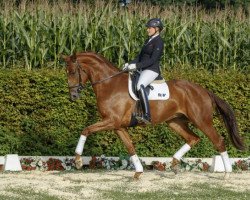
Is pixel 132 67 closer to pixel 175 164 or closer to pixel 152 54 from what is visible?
pixel 152 54

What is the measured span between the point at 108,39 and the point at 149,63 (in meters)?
4.91

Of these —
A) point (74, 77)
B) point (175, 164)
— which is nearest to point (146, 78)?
point (74, 77)

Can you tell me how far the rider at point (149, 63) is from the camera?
1355 centimetres

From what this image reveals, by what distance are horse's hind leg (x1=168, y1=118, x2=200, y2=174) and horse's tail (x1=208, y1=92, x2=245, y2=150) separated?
0.63 metres

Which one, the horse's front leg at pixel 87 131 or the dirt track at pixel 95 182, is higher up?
the horse's front leg at pixel 87 131

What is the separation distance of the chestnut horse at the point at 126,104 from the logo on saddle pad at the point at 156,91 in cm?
6

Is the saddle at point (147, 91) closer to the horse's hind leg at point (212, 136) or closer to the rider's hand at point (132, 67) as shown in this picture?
the rider's hand at point (132, 67)

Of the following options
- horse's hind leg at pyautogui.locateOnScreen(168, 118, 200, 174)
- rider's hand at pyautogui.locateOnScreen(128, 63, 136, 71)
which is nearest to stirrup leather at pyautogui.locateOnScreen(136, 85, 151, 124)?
rider's hand at pyautogui.locateOnScreen(128, 63, 136, 71)

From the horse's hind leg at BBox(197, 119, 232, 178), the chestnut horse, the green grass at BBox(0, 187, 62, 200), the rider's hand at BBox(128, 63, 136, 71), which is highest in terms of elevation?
the rider's hand at BBox(128, 63, 136, 71)

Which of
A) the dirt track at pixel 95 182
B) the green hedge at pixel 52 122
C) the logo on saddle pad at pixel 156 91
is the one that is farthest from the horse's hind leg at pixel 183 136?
the green hedge at pixel 52 122

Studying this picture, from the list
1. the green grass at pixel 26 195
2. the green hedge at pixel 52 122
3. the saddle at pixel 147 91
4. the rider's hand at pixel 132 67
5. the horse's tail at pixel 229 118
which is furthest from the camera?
the green hedge at pixel 52 122

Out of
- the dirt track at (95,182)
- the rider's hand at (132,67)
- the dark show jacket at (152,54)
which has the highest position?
the dark show jacket at (152,54)

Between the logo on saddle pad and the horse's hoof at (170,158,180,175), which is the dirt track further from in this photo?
the logo on saddle pad

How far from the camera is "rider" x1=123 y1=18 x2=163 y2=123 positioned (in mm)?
13547
